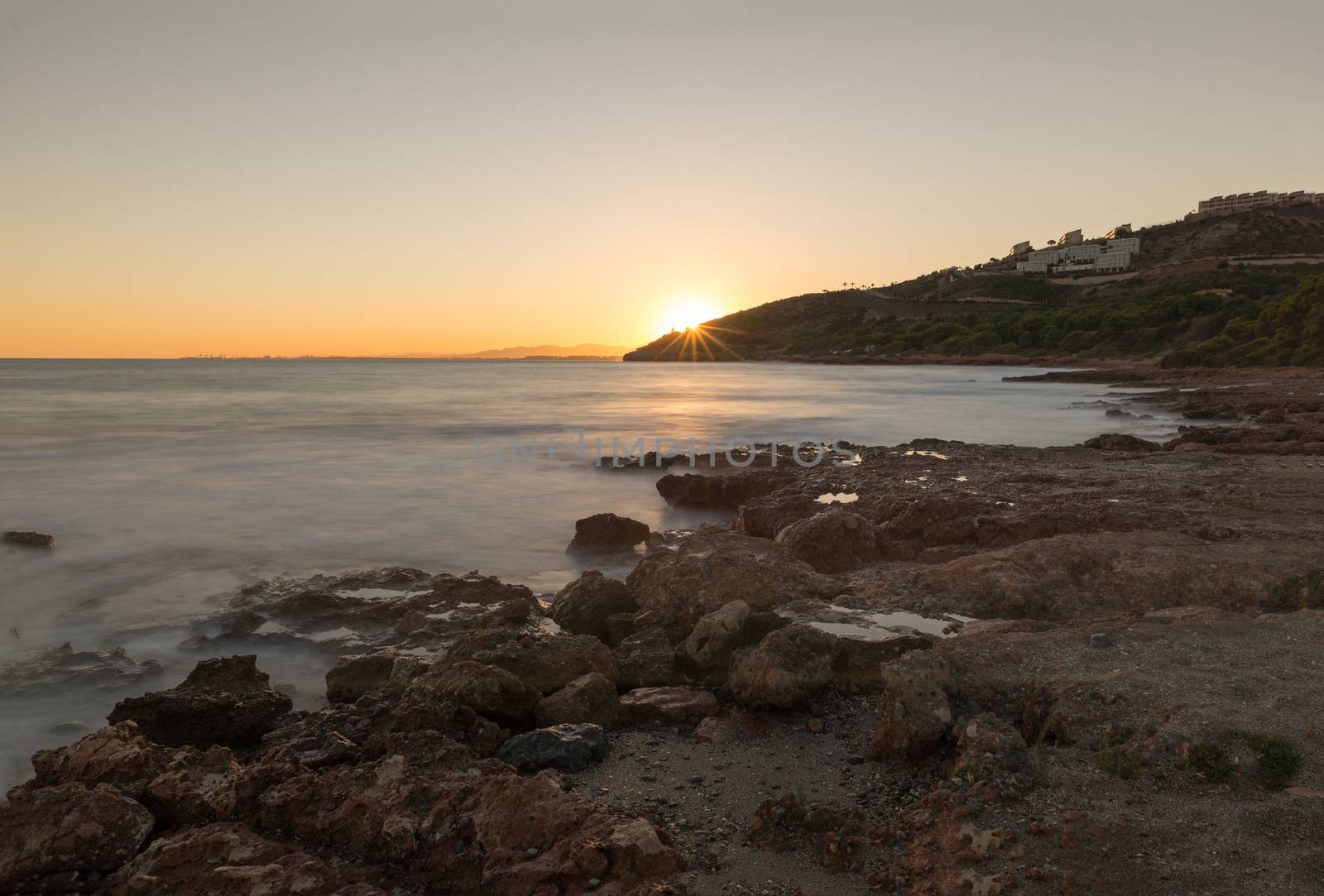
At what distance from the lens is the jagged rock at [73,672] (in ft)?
18.5

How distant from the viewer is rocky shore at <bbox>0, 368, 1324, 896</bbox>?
286 cm

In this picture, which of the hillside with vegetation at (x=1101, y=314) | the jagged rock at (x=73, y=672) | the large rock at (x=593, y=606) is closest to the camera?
the jagged rock at (x=73, y=672)

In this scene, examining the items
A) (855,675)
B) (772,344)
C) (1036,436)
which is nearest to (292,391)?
(1036,436)

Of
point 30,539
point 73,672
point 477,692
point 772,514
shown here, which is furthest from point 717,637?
point 30,539

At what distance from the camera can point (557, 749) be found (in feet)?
12.8

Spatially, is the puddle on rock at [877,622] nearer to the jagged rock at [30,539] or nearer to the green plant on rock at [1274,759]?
the green plant on rock at [1274,759]

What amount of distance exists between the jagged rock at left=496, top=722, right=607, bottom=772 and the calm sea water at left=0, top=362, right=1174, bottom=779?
231 cm

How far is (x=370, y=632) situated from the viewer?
6.50 metres

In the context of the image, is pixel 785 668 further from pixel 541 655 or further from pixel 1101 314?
pixel 1101 314

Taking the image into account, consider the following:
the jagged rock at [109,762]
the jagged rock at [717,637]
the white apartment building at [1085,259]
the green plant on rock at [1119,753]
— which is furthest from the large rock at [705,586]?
the white apartment building at [1085,259]

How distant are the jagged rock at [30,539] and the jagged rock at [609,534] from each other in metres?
6.73

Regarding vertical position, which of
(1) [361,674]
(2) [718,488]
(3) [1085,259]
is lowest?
(1) [361,674]

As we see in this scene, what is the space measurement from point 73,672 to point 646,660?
4.46 metres

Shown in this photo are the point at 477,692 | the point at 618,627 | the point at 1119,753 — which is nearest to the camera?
the point at 1119,753
